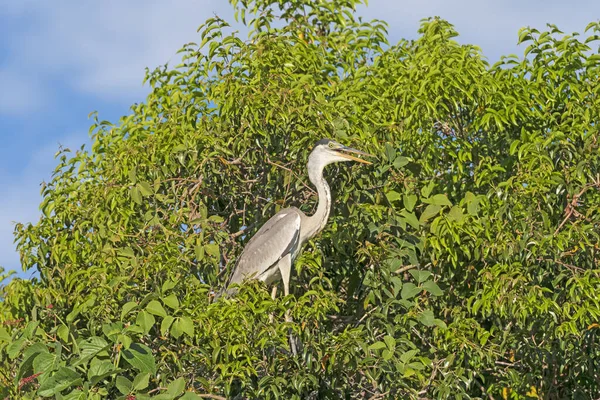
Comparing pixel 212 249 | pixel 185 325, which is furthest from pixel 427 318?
pixel 185 325

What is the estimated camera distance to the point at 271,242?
840cm

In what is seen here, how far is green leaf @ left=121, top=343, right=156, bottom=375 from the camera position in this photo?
6.68 m

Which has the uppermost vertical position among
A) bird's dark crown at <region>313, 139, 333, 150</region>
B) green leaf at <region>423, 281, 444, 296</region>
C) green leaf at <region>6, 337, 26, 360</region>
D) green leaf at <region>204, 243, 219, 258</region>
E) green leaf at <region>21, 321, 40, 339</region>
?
bird's dark crown at <region>313, 139, 333, 150</region>

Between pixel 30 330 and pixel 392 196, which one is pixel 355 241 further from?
pixel 30 330

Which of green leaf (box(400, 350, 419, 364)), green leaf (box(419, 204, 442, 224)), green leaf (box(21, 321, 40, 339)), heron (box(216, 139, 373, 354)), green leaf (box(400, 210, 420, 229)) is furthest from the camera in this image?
heron (box(216, 139, 373, 354))

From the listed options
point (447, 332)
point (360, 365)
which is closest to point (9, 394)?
point (360, 365)

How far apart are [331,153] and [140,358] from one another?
2.36 m

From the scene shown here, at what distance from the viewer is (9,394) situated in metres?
8.12

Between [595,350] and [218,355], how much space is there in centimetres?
343

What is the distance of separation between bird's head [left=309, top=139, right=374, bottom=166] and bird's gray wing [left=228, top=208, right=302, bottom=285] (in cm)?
61

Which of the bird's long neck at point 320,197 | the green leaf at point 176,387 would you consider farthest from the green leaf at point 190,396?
the bird's long neck at point 320,197

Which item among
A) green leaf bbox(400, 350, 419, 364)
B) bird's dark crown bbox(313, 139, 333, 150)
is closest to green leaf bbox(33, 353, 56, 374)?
green leaf bbox(400, 350, 419, 364)

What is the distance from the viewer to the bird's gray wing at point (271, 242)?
27.6 ft

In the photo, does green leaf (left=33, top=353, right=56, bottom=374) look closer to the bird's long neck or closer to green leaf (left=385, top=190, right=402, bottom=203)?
the bird's long neck
